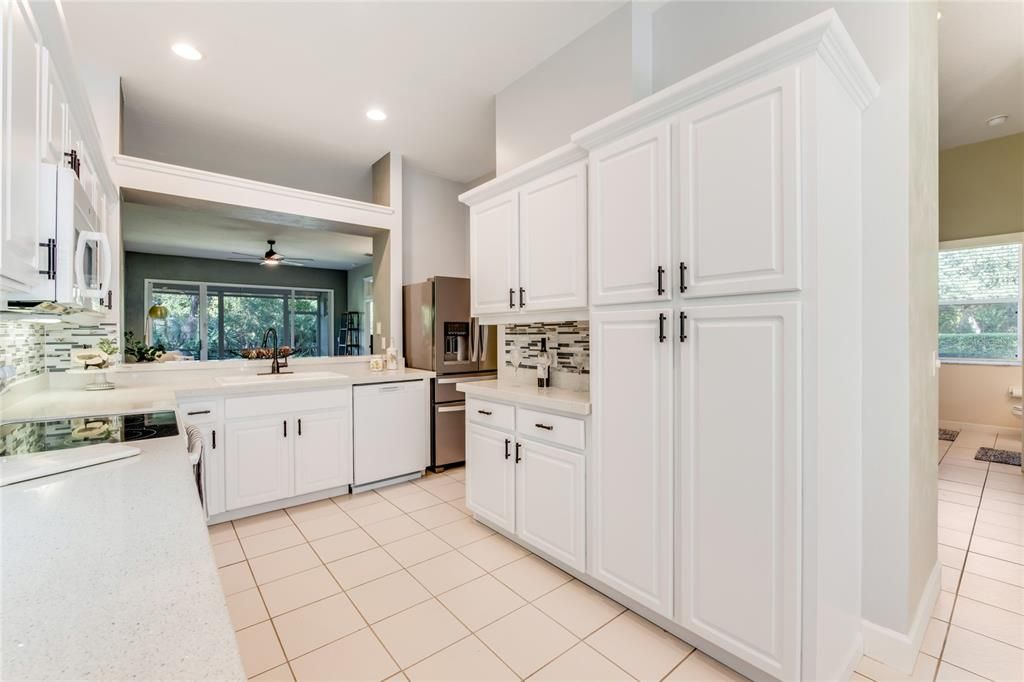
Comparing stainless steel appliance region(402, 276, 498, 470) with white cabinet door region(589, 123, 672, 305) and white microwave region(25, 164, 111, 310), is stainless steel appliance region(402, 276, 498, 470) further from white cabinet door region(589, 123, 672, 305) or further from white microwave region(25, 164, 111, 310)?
white microwave region(25, 164, 111, 310)

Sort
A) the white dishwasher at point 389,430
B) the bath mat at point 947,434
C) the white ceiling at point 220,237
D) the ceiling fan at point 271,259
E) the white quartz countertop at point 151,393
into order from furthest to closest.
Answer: the ceiling fan at point 271,259, the white ceiling at point 220,237, the bath mat at point 947,434, the white dishwasher at point 389,430, the white quartz countertop at point 151,393

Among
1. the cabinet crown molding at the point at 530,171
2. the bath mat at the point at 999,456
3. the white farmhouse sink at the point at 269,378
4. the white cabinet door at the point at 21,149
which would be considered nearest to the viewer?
the white cabinet door at the point at 21,149

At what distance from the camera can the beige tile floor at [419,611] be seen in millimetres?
1742

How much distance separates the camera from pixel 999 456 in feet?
13.6

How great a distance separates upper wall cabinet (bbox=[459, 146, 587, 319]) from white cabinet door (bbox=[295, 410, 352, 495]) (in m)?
1.44

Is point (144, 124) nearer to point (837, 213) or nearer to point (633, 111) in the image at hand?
point (633, 111)

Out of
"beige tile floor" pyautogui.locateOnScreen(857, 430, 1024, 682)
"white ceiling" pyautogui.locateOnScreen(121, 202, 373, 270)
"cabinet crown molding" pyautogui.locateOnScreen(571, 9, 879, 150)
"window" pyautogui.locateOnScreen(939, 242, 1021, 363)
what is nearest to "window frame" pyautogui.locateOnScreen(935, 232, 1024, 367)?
"window" pyautogui.locateOnScreen(939, 242, 1021, 363)

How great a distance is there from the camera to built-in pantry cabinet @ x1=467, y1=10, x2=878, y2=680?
4.84ft

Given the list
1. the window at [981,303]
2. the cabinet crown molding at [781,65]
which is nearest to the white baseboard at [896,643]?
the cabinet crown molding at [781,65]

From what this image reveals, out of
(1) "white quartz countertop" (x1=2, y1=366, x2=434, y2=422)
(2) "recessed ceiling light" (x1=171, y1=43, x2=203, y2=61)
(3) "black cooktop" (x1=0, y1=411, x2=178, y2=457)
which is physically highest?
→ (2) "recessed ceiling light" (x1=171, y1=43, x2=203, y2=61)

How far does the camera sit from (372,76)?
3.21m

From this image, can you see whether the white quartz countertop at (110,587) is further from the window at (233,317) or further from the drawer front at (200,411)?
the window at (233,317)

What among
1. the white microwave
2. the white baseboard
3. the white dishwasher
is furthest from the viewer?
the white dishwasher

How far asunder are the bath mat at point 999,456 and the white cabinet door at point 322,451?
558cm
